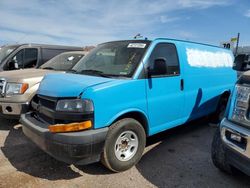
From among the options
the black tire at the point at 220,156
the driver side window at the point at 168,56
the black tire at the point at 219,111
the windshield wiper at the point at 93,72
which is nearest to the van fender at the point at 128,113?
the windshield wiper at the point at 93,72

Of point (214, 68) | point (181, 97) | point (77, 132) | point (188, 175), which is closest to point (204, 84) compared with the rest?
point (214, 68)

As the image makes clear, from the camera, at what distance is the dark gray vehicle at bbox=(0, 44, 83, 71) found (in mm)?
6934

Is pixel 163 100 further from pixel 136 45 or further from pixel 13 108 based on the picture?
pixel 13 108

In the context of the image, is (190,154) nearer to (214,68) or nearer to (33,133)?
(214,68)

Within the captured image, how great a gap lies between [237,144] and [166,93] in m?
1.55

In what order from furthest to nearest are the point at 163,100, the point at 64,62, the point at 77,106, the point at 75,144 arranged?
the point at 64,62, the point at 163,100, the point at 77,106, the point at 75,144

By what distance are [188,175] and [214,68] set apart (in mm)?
2908

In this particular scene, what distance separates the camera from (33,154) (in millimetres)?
4078

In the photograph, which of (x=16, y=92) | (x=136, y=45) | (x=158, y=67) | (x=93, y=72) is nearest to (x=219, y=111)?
(x=158, y=67)

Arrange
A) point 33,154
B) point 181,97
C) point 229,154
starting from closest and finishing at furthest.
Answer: point 229,154
point 33,154
point 181,97

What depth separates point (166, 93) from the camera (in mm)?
4043

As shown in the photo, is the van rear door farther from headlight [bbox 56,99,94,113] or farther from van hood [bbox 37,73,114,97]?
headlight [bbox 56,99,94,113]

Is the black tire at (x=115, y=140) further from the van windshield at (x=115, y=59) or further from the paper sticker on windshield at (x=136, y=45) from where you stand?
the paper sticker on windshield at (x=136, y=45)

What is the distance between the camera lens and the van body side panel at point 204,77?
4.60 metres
